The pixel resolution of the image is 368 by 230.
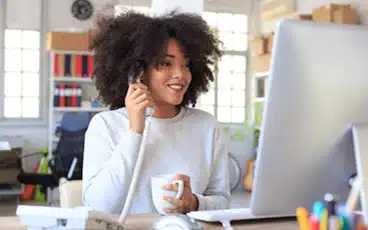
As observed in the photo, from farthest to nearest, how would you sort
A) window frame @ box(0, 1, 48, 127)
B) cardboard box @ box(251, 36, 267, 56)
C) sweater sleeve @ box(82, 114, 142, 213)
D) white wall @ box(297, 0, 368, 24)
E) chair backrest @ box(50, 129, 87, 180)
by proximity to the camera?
window frame @ box(0, 1, 48, 127), cardboard box @ box(251, 36, 267, 56), chair backrest @ box(50, 129, 87, 180), white wall @ box(297, 0, 368, 24), sweater sleeve @ box(82, 114, 142, 213)

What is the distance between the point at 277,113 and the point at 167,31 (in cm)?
91

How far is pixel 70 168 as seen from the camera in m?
5.98

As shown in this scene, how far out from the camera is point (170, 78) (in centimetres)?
173

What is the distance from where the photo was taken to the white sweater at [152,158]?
154 cm

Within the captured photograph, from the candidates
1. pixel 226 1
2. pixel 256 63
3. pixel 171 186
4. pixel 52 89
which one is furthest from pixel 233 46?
pixel 171 186

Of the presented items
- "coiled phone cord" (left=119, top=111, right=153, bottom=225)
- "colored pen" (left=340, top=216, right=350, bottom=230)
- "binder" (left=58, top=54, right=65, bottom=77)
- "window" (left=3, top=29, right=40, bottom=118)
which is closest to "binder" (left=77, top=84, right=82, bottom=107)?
"binder" (left=58, top=54, right=65, bottom=77)

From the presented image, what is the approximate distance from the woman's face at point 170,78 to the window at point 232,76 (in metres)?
6.14

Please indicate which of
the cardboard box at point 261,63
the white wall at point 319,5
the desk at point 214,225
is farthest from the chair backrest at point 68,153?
the desk at point 214,225

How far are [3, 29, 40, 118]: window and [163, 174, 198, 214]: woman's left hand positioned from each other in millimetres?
5923

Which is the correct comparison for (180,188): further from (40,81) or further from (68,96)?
(40,81)

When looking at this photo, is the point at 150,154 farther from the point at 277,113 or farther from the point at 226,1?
the point at 226,1

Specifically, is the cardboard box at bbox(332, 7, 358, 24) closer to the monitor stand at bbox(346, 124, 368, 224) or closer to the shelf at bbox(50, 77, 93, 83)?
the shelf at bbox(50, 77, 93, 83)

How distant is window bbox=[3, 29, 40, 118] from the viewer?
22.8 ft

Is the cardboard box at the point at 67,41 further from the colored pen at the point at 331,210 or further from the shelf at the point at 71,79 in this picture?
the colored pen at the point at 331,210
